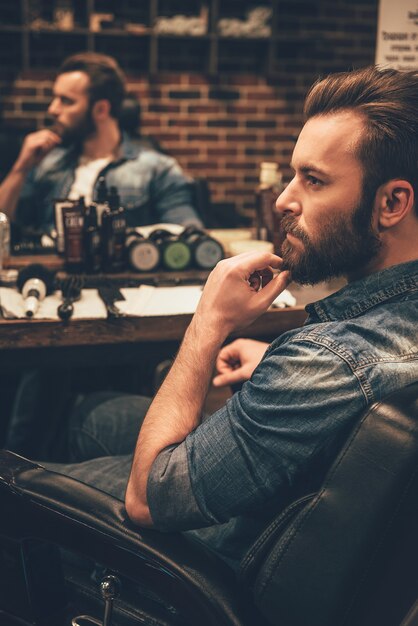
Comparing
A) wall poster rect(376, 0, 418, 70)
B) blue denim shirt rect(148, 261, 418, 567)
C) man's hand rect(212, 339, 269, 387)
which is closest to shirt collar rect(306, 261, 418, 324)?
blue denim shirt rect(148, 261, 418, 567)

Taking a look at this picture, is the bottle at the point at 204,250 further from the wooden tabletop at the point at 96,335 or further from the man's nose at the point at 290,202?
the man's nose at the point at 290,202

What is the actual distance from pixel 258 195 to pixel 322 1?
8.58 ft

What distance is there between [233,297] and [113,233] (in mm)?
902

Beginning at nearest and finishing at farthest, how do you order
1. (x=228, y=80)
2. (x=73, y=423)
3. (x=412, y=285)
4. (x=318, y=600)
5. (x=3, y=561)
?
1. (x=318, y=600)
2. (x=412, y=285)
3. (x=3, y=561)
4. (x=73, y=423)
5. (x=228, y=80)

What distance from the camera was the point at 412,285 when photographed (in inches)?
40.8

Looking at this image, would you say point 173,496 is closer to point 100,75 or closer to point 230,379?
point 230,379

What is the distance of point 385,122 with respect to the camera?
104 centimetres

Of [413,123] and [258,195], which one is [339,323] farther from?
[258,195]

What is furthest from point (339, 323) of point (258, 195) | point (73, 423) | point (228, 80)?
point (228, 80)

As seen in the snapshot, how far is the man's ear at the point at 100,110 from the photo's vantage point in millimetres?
3170

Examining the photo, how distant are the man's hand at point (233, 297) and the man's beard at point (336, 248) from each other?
4.4 inches

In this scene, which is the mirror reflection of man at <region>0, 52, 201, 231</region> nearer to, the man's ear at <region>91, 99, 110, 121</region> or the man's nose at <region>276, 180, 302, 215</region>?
the man's ear at <region>91, 99, 110, 121</region>

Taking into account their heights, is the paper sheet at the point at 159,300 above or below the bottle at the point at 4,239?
below

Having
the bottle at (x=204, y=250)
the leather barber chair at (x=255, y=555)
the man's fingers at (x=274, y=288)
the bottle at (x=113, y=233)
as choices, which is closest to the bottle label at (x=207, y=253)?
the bottle at (x=204, y=250)
